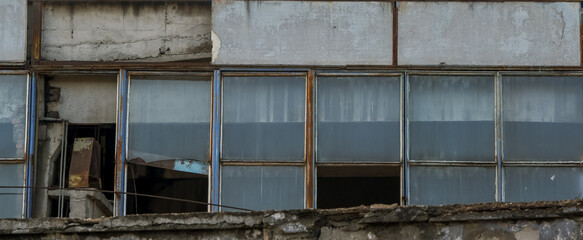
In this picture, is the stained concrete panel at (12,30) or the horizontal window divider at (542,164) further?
the stained concrete panel at (12,30)

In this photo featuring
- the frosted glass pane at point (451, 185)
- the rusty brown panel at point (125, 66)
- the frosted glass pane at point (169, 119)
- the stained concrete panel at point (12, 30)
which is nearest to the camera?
the frosted glass pane at point (451, 185)

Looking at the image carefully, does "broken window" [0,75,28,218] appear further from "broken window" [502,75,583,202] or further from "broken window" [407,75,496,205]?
"broken window" [502,75,583,202]

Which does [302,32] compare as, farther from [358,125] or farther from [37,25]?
[37,25]

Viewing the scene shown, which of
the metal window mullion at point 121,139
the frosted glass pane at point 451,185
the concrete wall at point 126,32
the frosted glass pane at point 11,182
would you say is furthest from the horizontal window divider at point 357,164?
the frosted glass pane at point 11,182

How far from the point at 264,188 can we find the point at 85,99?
Answer: 8.99 feet

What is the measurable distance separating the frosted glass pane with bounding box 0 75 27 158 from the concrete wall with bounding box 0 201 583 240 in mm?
5172

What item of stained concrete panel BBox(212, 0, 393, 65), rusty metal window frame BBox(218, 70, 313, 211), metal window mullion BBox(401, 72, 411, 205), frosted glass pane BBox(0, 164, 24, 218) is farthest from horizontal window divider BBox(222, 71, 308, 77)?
frosted glass pane BBox(0, 164, 24, 218)

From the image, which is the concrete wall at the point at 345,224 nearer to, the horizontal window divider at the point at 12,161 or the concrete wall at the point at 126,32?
the horizontal window divider at the point at 12,161

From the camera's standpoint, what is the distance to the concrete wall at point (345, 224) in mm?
9000

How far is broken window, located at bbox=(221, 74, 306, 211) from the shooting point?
1423 centimetres

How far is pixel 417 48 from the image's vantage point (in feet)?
47.9

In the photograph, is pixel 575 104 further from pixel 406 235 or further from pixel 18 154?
pixel 18 154

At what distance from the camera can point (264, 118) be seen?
14.5 meters

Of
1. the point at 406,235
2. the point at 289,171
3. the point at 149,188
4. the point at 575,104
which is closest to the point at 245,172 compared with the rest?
the point at 289,171
